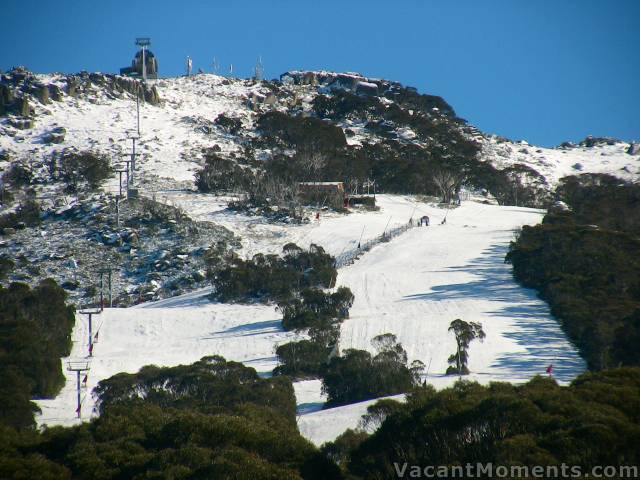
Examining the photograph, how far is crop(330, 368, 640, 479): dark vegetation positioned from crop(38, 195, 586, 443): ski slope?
597 centimetres

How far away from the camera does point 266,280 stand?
42.8 metres

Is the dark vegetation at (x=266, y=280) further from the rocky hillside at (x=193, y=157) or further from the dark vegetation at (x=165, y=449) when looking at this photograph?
the dark vegetation at (x=165, y=449)

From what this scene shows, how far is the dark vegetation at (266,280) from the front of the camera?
1671 inches

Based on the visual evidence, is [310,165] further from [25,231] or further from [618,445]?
[618,445]

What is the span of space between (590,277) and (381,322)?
1043 cm

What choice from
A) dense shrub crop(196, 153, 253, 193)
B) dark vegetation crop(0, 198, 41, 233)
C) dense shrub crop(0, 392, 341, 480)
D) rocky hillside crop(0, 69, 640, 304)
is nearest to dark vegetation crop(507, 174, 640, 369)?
rocky hillside crop(0, 69, 640, 304)

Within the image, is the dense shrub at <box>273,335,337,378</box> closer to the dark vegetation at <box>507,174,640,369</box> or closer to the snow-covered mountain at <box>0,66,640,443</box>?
the snow-covered mountain at <box>0,66,640,443</box>

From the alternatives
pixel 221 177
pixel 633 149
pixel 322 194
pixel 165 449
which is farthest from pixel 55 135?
pixel 165 449

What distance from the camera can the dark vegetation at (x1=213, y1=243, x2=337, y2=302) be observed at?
139 feet

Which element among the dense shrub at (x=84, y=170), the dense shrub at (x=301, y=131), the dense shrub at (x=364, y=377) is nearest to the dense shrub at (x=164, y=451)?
the dense shrub at (x=364, y=377)

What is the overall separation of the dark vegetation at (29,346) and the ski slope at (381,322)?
740 millimetres

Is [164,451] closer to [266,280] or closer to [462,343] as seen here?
[462,343]

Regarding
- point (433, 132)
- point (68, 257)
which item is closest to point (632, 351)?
point (68, 257)

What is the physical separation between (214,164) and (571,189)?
30.1 m
